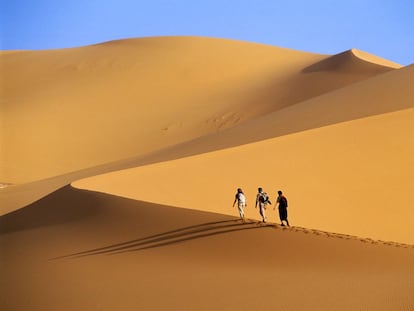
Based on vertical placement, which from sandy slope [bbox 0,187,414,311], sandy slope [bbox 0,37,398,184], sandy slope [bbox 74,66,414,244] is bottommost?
sandy slope [bbox 0,187,414,311]

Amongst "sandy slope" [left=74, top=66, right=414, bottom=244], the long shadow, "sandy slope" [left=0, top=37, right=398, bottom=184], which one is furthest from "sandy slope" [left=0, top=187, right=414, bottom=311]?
"sandy slope" [left=0, top=37, right=398, bottom=184]

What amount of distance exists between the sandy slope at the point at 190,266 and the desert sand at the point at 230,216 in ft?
0.13

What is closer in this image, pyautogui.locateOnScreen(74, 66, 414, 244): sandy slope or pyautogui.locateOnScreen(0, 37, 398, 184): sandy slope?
pyautogui.locateOnScreen(74, 66, 414, 244): sandy slope

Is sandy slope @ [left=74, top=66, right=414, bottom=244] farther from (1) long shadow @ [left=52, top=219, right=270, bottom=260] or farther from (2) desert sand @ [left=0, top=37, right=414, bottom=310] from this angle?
(1) long shadow @ [left=52, top=219, right=270, bottom=260]

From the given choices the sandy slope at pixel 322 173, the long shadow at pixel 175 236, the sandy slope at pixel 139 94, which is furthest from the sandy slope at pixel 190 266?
the sandy slope at pixel 139 94

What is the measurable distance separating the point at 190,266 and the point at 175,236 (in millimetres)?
2142

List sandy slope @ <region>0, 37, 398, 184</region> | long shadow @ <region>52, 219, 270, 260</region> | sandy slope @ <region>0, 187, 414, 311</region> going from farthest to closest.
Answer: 1. sandy slope @ <region>0, 37, 398, 184</region>
2. long shadow @ <region>52, 219, 270, 260</region>
3. sandy slope @ <region>0, 187, 414, 311</region>

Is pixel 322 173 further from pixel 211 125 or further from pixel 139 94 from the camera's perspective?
pixel 139 94

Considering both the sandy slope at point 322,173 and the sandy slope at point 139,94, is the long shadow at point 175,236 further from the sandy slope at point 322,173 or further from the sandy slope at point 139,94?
the sandy slope at point 139,94

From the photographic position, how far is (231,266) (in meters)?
10.4

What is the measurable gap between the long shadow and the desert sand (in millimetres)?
64

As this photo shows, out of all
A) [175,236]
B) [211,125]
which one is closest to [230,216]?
[175,236]

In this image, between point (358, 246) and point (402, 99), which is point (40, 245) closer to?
point (358, 246)

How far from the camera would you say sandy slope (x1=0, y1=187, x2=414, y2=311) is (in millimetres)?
8156
